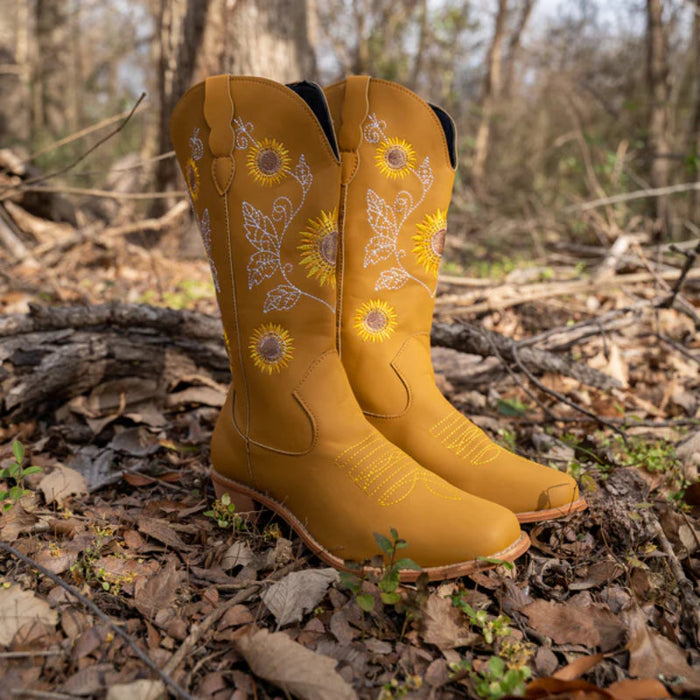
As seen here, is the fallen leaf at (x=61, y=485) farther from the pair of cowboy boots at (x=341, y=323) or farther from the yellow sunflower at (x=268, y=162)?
the yellow sunflower at (x=268, y=162)

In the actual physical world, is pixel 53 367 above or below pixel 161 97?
below

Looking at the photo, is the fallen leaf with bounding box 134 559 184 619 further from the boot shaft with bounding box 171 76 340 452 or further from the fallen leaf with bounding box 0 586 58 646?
the boot shaft with bounding box 171 76 340 452

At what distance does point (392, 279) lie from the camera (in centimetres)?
151

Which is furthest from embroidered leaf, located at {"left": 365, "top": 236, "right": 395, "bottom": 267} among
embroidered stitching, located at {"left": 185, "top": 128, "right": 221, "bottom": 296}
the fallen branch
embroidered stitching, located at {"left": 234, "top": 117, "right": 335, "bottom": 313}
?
the fallen branch

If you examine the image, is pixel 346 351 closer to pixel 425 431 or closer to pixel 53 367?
pixel 425 431

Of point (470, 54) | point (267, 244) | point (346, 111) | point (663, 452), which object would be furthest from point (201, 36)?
point (470, 54)

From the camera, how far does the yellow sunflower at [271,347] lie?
136cm

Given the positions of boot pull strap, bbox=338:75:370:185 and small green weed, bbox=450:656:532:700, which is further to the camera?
boot pull strap, bbox=338:75:370:185

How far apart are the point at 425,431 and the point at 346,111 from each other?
2.77ft

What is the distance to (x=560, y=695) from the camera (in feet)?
2.89

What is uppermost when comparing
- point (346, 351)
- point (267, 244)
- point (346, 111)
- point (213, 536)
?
point (346, 111)

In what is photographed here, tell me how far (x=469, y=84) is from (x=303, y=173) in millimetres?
9062

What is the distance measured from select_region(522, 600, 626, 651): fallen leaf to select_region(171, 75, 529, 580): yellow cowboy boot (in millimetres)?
122

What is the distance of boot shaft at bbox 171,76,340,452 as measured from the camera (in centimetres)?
127
